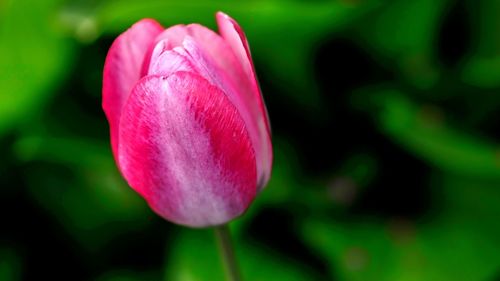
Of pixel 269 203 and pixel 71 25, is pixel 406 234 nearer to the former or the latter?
pixel 269 203

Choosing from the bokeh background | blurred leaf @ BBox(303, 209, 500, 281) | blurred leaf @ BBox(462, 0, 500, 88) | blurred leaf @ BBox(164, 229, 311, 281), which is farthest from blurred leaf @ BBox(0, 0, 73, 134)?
blurred leaf @ BBox(462, 0, 500, 88)

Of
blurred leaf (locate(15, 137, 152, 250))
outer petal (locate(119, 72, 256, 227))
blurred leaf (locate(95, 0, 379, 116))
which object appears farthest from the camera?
blurred leaf (locate(15, 137, 152, 250))

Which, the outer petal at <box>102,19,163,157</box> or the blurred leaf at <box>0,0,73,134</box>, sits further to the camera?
the blurred leaf at <box>0,0,73,134</box>

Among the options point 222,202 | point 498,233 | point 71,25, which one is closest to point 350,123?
point 498,233

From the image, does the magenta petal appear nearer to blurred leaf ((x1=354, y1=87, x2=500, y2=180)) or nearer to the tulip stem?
the tulip stem

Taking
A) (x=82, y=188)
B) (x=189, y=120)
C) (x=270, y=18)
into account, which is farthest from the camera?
(x=82, y=188)

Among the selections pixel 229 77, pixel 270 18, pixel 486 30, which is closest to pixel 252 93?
pixel 229 77

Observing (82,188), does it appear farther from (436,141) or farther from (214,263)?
(436,141)
